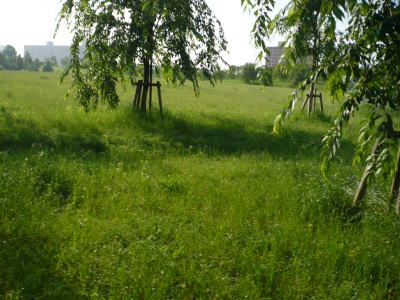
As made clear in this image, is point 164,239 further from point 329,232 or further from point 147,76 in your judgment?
point 147,76

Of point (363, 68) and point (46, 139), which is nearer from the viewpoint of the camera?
point (363, 68)

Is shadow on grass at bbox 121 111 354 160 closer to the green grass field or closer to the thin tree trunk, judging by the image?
the green grass field

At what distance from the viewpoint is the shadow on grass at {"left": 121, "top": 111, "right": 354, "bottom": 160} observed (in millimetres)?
10031

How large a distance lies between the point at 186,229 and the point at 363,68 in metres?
2.92

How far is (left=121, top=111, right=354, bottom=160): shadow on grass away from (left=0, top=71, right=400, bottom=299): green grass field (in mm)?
1295

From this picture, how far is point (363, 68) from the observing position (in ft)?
11.3

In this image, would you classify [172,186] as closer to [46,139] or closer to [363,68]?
[363,68]

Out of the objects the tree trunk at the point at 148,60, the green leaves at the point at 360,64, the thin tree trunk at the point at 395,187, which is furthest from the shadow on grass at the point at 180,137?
the green leaves at the point at 360,64

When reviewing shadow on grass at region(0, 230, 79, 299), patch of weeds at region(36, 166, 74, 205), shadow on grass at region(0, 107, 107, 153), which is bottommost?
shadow on grass at region(0, 230, 79, 299)

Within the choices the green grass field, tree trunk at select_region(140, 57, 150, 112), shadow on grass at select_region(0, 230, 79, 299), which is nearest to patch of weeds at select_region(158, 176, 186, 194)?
the green grass field

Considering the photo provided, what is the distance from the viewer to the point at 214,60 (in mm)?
13305

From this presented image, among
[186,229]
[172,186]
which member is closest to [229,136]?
[172,186]

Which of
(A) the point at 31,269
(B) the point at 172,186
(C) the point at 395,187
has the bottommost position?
(A) the point at 31,269

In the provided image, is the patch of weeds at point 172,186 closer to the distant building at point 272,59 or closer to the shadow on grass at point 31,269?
the shadow on grass at point 31,269
